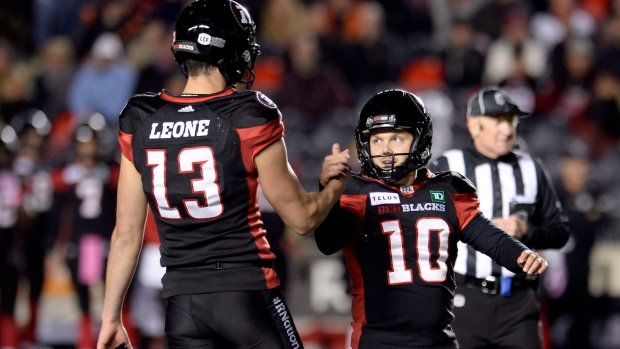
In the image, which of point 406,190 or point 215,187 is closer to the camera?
point 215,187

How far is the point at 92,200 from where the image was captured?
27.9 feet

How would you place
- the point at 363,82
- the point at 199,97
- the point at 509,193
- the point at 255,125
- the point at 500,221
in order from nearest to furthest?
1. the point at 255,125
2. the point at 199,97
3. the point at 500,221
4. the point at 509,193
5. the point at 363,82

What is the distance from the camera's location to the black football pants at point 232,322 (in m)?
3.56

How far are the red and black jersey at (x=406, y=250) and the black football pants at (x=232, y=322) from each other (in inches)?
17.0

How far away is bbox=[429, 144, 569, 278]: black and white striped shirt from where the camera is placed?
5.08 m

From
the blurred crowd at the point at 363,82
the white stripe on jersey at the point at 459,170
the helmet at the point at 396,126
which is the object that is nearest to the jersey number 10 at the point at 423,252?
the helmet at the point at 396,126

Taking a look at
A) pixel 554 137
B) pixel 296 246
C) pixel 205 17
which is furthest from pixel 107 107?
pixel 205 17

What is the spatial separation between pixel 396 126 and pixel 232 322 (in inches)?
41.2

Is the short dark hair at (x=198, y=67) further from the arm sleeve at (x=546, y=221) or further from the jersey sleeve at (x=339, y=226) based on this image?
the arm sleeve at (x=546, y=221)

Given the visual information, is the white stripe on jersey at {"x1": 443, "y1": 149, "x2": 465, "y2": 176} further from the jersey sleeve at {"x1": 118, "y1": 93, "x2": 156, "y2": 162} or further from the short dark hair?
the jersey sleeve at {"x1": 118, "y1": 93, "x2": 156, "y2": 162}

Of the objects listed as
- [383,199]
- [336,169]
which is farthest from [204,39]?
[383,199]

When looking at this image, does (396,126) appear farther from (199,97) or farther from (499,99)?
(499,99)

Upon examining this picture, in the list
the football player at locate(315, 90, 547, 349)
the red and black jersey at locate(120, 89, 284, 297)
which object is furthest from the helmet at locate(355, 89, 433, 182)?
the red and black jersey at locate(120, 89, 284, 297)

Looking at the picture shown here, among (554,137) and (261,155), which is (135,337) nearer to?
(554,137)
